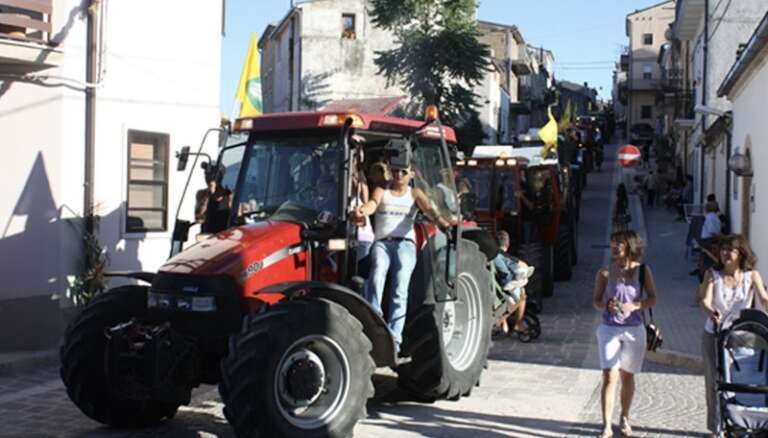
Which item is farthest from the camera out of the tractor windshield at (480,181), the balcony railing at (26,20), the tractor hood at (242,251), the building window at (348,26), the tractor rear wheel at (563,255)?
the building window at (348,26)

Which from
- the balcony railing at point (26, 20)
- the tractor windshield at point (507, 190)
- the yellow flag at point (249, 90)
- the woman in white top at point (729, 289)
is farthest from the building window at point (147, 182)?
the woman in white top at point (729, 289)

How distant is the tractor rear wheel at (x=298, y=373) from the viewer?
6.05m

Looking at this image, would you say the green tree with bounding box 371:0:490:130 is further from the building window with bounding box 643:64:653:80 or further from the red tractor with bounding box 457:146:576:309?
the building window with bounding box 643:64:653:80

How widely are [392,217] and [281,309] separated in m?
1.66

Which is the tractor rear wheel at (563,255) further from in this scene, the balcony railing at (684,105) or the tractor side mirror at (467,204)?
the balcony railing at (684,105)

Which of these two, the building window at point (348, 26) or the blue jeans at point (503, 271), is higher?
the building window at point (348, 26)

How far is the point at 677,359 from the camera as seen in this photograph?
1074 centimetres

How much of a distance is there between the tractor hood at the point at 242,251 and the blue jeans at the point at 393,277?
2.16 feet

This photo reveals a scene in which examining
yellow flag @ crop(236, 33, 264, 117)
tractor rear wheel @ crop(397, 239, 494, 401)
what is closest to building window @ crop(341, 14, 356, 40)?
yellow flag @ crop(236, 33, 264, 117)

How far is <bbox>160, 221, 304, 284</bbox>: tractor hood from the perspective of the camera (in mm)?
6762

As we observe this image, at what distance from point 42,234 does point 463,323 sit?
17.4ft

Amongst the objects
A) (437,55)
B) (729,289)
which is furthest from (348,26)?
(729,289)

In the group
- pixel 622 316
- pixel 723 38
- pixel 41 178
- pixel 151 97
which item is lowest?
pixel 622 316

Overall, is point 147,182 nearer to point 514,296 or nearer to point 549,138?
point 514,296
